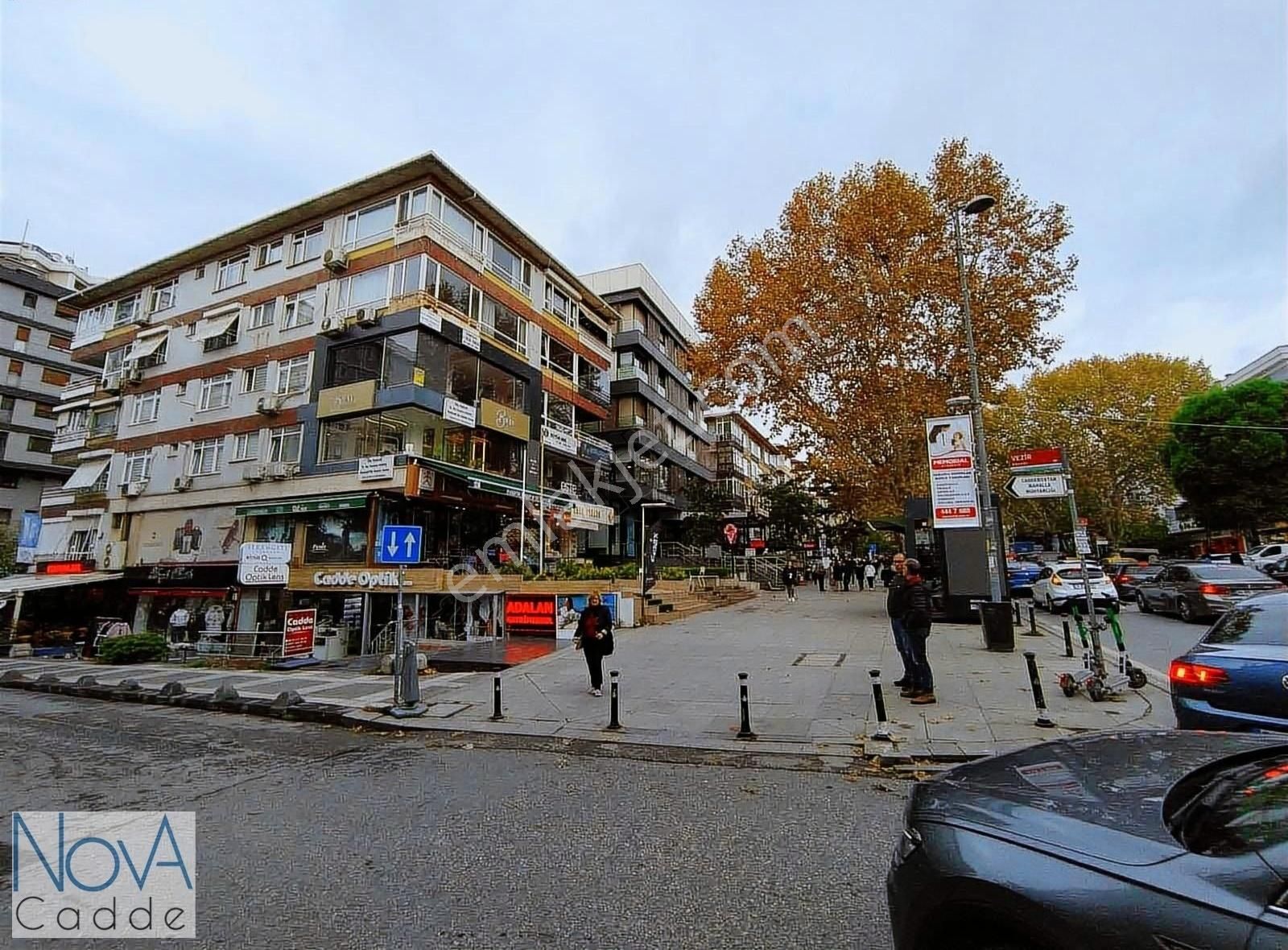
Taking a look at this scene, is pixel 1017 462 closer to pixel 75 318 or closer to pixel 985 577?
pixel 985 577

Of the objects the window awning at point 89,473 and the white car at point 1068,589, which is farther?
the window awning at point 89,473

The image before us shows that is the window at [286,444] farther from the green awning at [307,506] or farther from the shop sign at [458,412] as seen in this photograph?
the shop sign at [458,412]

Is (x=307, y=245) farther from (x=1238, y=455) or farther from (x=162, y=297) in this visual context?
(x=1238, y=455)

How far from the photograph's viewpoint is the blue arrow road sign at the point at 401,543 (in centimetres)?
966

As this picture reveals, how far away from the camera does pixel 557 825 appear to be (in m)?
4.90

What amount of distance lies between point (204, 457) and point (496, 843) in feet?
88.2

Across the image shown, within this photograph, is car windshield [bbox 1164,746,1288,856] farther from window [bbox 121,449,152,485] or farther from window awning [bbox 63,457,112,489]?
window awning [bbox 63,457,112,489]

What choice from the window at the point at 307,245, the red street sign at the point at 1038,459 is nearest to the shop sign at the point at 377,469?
the window at the point at 307,245

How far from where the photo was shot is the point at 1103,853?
192cm

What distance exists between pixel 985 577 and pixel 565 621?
Answer: 10725 mm

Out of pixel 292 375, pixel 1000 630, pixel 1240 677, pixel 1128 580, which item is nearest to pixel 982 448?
pixel 1000 630

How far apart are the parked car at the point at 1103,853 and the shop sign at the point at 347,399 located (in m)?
22.0

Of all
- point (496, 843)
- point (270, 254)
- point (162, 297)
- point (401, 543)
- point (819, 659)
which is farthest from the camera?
point (162, 297)

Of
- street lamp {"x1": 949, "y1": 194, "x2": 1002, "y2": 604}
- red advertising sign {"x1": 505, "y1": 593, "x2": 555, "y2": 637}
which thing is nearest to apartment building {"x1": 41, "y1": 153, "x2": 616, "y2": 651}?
red advertising sign {"x1": 505, "y1": 593, "x2": 555, "y2": 637}
